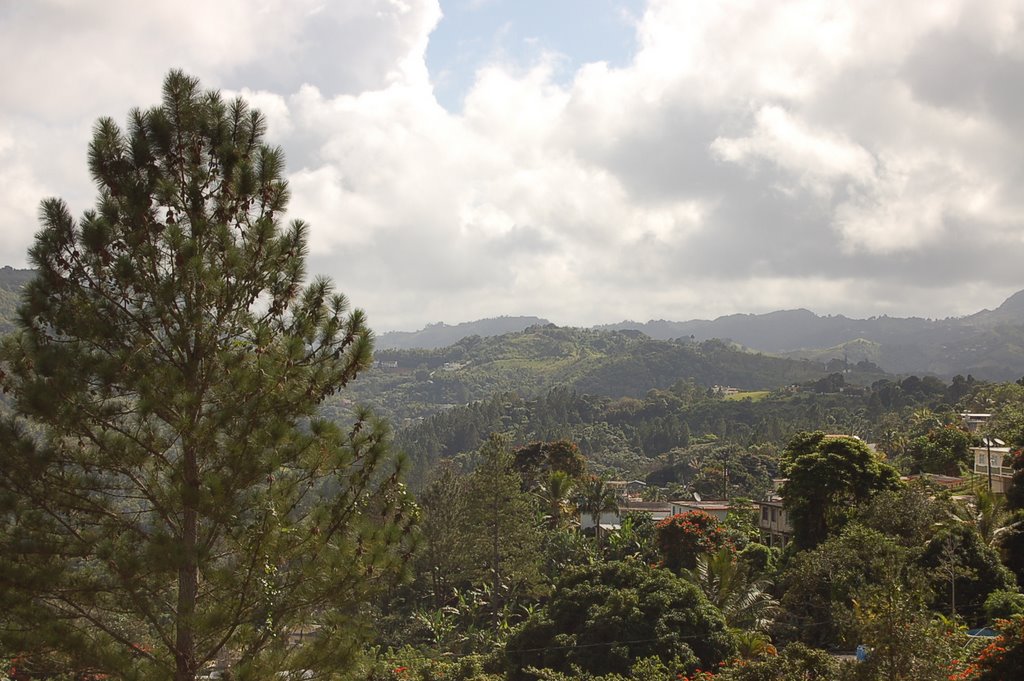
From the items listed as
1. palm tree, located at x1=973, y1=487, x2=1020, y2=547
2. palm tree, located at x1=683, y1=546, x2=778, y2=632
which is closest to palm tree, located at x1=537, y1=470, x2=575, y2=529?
palm tree, located at x1=683, y1=546, x2=778, y2=632

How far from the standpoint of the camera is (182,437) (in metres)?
8.35

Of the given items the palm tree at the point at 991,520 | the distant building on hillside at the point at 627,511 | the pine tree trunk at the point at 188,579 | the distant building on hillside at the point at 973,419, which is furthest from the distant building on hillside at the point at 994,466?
the pine tree trunk at the point at 188,579

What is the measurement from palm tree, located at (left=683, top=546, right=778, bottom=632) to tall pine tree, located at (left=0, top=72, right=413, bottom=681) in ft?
56.9

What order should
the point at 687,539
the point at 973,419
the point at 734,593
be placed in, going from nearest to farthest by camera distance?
the point at 734,593 → the point at 687,539 → the point at 973,419

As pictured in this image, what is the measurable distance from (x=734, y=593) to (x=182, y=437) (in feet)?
70.2

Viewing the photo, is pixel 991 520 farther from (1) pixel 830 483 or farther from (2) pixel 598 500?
(2) pixel 598 500

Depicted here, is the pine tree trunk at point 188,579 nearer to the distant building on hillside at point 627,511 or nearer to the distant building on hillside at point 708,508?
the distant building on hillside at point 627,511

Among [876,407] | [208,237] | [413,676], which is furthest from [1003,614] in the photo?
[876,407]

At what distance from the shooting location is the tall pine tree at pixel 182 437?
7.93 m

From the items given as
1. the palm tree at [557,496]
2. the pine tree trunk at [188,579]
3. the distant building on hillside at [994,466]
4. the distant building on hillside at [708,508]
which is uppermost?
the pine tree trunk at [188,579]

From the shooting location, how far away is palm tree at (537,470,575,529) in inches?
1684

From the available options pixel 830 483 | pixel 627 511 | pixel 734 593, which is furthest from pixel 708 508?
pixel 734 593

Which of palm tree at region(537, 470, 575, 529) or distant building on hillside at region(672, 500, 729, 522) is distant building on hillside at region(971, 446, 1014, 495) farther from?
palm tree at region(537, 470, 575, 529)

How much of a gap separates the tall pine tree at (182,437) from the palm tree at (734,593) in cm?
1735
